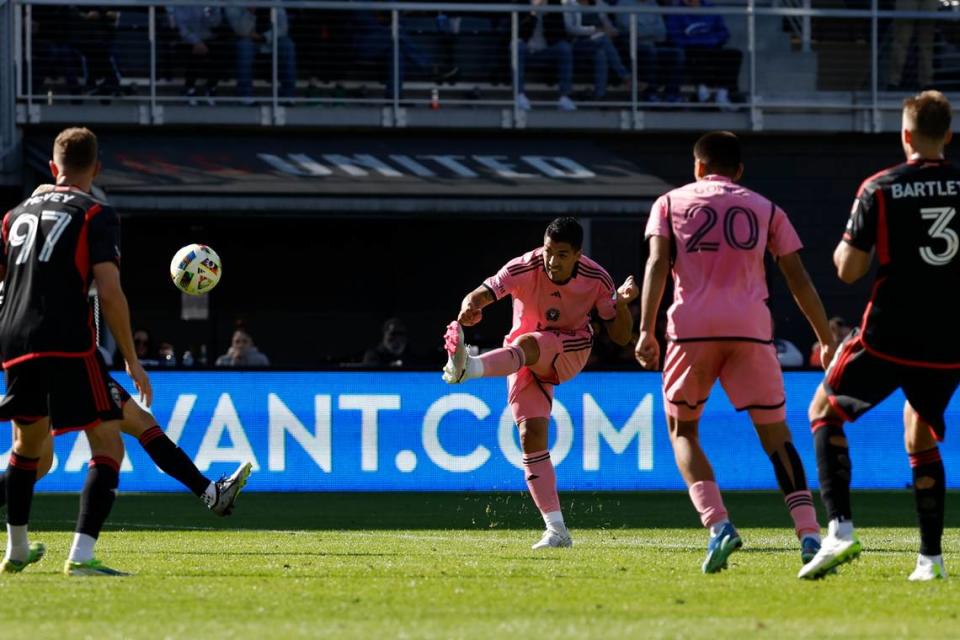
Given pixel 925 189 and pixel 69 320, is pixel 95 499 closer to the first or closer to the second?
pixel 69 320

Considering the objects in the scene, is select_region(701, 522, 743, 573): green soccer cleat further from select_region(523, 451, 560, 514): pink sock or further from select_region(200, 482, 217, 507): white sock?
select_region(200, 482, 217, 507): white sock

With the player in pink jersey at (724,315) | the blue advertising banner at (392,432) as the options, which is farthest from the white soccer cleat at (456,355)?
the blue advertising banner at (392,432)

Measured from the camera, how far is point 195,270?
14.7 m

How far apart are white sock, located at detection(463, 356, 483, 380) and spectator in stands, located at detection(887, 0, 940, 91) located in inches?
612

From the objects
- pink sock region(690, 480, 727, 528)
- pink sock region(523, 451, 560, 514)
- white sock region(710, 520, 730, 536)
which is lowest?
pink sock region(523, 451, 560, 514)

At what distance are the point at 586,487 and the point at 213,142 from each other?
29.3 feet

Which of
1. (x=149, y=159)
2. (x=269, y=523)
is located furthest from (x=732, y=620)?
(x=149, y=159)

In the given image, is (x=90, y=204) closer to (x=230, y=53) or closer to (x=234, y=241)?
(x=230, y=53)

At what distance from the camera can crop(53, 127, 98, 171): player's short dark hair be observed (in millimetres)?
8836

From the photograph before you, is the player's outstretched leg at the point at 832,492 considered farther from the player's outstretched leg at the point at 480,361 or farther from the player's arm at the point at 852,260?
the player's outstretched leg at the point at 480,361

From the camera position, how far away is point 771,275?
25703 mm

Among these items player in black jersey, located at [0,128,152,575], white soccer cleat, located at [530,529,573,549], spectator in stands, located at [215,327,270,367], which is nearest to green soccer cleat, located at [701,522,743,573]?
white soccer cleat, located at [530,529,573,549]

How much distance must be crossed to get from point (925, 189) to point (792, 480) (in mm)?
1603

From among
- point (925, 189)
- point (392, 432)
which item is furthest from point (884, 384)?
point (392, 432)
